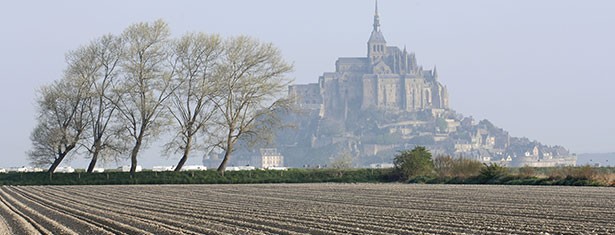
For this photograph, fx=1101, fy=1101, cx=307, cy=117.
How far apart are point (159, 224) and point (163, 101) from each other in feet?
147

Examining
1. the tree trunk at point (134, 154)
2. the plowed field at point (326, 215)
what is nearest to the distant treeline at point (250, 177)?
the tree trunk at point (134, 154)

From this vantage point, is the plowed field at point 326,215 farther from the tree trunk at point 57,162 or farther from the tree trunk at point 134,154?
the tree trunk at point 57,162

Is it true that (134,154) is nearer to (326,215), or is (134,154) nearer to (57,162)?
(57,162)

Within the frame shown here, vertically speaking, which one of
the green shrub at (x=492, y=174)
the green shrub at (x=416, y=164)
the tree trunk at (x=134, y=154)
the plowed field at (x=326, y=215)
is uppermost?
the tree trunk at (x=134, y=154)

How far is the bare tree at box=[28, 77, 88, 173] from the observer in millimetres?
66875

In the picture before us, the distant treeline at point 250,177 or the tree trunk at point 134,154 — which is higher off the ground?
the tree trunk at point 134,154

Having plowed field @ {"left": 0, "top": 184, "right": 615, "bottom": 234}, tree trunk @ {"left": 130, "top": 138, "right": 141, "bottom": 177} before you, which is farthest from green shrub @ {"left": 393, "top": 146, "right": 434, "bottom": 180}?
plowed field @ {"left": 0, "top": 184, "right": 615, "bottom": 234}

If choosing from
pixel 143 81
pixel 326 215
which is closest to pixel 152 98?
pixel 143 81

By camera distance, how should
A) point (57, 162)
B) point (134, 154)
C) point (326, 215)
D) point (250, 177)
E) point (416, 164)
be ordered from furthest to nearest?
1. point (134, 154)
2. point (57, 162)
3. point (250, 177)
4. point (416, 164)
5. point (326, 215)

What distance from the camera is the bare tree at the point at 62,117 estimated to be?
66.9 metres

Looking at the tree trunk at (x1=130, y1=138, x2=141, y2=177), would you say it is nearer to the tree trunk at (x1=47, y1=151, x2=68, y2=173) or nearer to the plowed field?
the tree trunk at (x1=47, y1=151, x2=68, y2=173)

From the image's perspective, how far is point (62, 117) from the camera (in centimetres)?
6744

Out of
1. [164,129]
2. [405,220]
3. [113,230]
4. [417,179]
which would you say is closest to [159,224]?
[113,230]

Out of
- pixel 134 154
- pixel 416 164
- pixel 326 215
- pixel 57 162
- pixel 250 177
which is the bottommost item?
pixel 326 215
